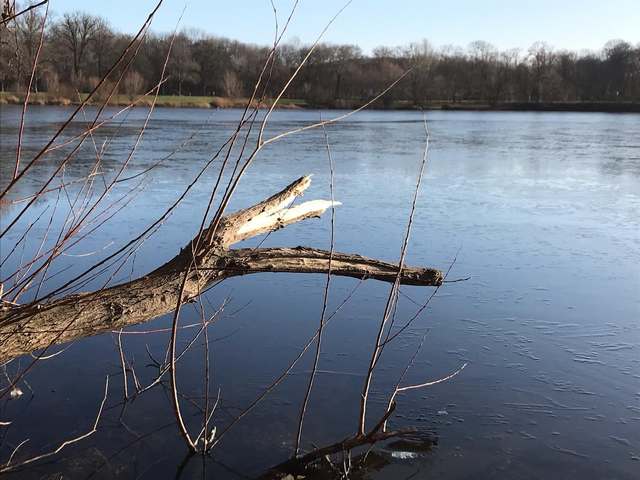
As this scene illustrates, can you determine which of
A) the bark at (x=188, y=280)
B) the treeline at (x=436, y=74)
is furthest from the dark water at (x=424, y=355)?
the treeline at (x=436, y=74)

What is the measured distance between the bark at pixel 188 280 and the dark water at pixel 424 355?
86 centimetres

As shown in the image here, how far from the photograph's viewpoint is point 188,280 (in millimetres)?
2900

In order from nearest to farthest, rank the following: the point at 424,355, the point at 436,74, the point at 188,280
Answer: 1. the point at 188,280
2. the point at 424,355
3. the point at 436,74

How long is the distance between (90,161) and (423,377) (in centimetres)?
1096

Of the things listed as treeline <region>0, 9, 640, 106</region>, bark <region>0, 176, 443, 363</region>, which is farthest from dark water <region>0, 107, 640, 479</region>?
treeline <region>0, 9, 640, 106</region>

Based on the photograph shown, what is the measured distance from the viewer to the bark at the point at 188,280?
248 cm

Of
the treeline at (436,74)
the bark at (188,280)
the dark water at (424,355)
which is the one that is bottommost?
the dark water at (424,355)

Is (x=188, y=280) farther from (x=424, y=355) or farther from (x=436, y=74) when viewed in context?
(x=436, y=74)

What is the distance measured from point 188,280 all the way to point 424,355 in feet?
6.85

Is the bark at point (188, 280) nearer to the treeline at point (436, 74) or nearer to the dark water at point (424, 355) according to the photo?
the dark water at point (424, 355)

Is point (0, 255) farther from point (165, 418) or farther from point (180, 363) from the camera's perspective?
point (165, 418)

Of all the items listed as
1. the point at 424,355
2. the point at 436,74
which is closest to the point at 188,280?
the point at 424,355

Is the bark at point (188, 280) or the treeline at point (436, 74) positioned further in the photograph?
the treeline at point (436, 74)

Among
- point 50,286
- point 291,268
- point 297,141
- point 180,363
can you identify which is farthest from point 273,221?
point 297,141
